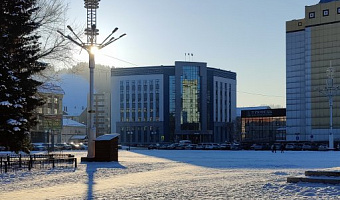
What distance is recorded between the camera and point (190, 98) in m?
147

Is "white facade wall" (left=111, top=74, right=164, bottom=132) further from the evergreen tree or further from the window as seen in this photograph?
the evergreen tree

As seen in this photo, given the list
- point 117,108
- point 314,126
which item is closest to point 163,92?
point 117,108

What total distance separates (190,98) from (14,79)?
123918mm

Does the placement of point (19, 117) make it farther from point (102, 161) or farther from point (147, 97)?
point (147, 97)

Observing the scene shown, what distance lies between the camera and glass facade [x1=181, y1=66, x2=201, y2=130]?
145750 millimetres

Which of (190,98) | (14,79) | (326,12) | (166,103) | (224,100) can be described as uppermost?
(326,12)

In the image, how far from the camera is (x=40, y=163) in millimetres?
30984

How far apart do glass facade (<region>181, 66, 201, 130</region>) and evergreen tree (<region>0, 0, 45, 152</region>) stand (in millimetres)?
120343

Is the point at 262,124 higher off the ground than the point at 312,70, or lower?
lower

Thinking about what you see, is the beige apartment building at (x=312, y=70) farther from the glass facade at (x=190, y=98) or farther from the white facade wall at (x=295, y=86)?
the glass facade at (x=190, y=98)

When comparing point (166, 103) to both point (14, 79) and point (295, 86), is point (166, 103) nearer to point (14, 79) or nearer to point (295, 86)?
point (295, 86)

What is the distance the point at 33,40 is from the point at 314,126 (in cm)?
9686

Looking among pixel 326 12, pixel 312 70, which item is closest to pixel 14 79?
pixel 326 12

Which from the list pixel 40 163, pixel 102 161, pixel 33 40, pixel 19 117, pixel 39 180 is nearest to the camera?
pixel 39 180
